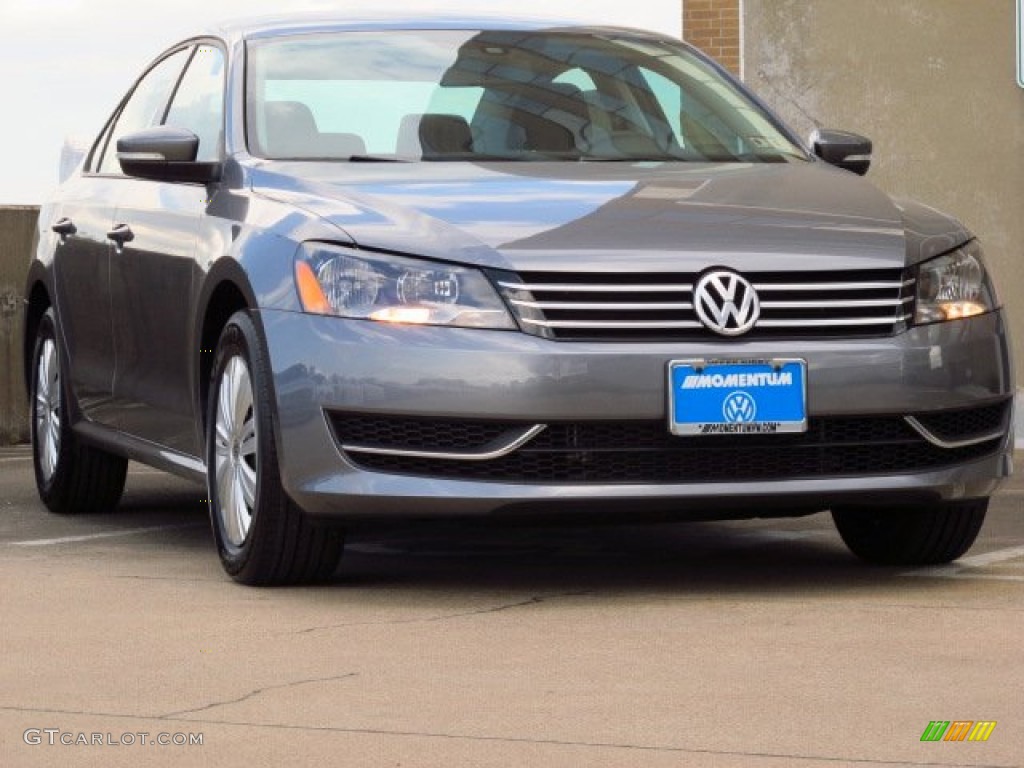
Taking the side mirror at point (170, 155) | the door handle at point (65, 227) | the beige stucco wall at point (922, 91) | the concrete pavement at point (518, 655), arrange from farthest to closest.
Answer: the beige stucco wall at point (922, 91)
the door handle at point (65, 227)
the side mirror at point (170, 155)
the concrete pavement at point (518, 655)

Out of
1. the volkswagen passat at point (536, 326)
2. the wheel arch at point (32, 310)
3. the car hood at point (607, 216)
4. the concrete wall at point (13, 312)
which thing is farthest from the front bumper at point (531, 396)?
the concrete wall at point (13, 312)

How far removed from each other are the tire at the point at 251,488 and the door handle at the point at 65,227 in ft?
7.08

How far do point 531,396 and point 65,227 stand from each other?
336cm

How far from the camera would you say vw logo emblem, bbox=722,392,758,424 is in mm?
6816

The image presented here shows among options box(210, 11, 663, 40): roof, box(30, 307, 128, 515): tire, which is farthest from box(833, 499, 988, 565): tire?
box(30, 307, 128, 515): tire

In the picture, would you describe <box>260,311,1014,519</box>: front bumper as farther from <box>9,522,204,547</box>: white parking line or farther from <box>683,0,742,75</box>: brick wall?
<box>683,0,742,75</box>: brick wall

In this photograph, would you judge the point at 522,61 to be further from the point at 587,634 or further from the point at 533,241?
the point at 587,634

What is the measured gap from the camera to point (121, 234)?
873cm

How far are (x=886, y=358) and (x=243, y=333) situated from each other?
68.7 inches

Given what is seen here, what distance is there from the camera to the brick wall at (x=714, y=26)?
1919cm

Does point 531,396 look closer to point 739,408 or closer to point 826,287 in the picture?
point 739,408

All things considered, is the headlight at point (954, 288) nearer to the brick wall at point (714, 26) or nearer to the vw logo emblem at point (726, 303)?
the vw logo emblem at point (726, 303)

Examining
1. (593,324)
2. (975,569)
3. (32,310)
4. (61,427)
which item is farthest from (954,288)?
(32,310)

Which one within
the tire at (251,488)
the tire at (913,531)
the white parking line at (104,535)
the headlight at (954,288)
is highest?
the headlight at (954,288)
